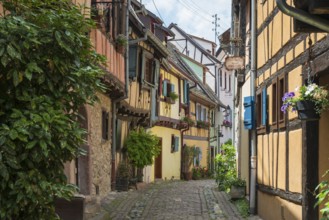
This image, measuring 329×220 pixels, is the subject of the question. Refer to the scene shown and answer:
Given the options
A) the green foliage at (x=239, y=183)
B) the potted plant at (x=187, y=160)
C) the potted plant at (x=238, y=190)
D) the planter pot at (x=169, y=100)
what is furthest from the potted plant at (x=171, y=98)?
the potted plant at (x=238, y=190)

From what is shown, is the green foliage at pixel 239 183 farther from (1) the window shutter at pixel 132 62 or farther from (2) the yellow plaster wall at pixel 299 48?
Result: (2) the yellow plaster wall at pixel 299 48

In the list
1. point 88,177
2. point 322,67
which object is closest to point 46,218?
point 322,67

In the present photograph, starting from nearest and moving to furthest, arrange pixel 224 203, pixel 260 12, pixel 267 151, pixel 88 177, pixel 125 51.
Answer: pixel 267 151
pixel 260 12
pixel 88 177
pixel 224 203
pixel 125 51

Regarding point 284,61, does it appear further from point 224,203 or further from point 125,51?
point 125,51

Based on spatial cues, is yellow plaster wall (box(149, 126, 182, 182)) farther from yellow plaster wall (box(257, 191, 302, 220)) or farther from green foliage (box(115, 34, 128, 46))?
yellow plaster wall (box(257, 191, 302, 220))

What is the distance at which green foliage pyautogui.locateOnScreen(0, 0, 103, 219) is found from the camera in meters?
4.20

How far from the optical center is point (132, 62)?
17.7 meters

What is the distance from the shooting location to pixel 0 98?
4441 millimetres

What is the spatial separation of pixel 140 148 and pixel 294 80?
33.9 feet

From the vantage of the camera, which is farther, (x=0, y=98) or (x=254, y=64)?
(x=254, y=64)

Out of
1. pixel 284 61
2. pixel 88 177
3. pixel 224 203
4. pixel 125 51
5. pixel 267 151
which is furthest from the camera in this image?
pixel 125 51

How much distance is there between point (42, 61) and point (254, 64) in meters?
7.65

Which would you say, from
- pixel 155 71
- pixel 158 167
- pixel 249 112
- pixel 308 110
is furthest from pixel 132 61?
pixel 308 110

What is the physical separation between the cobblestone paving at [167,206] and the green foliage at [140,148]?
0.97 meters
